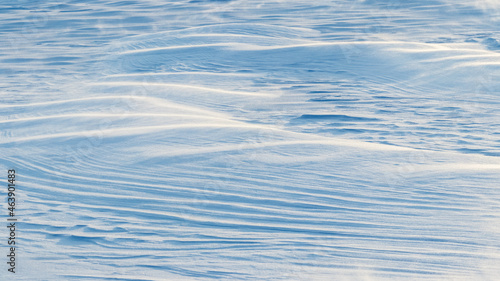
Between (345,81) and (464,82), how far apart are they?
0.45 m

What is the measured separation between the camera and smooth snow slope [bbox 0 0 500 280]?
4.06ft

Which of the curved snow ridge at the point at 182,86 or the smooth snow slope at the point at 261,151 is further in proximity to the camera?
the curved snow ridge at the point at 182,86

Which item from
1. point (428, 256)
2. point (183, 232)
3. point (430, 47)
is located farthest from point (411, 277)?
point (430, 47)

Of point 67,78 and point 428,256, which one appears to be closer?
point 428,256

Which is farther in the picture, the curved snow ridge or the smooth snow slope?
the curved snow ridge

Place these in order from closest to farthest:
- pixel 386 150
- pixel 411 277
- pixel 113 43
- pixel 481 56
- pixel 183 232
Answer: pixel 411 277 → pixel 183 232 → pixel 386 150 → pixel 481 56 → pixel 113 43

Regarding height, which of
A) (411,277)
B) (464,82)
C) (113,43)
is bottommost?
(411,277)

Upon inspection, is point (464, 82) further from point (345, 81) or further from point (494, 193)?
point (494, 193)

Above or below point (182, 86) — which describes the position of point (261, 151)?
below

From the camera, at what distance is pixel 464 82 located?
2.14 m

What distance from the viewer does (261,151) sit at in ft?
5.42

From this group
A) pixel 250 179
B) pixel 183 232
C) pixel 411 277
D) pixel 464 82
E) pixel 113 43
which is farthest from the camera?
pixel 113 43

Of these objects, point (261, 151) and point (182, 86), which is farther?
point (182, 86)

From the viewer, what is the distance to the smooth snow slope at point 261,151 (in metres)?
1.24
